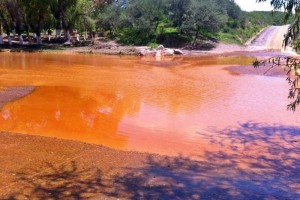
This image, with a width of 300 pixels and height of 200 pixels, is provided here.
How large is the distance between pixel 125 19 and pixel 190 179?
46300mm

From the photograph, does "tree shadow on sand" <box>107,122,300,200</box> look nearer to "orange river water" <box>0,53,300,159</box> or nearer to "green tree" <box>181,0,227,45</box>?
"orange river water" <box>0,53,300,159</box>

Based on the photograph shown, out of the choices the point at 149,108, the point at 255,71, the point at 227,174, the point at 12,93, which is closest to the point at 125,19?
the point at 255,71

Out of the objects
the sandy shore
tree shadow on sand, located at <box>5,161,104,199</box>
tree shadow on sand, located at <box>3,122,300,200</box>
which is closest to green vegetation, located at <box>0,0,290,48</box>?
the sandy shore

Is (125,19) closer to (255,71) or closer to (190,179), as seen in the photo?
(255,71)

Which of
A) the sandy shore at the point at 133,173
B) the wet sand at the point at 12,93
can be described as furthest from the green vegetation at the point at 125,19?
the sandy shore at the point at 133,173

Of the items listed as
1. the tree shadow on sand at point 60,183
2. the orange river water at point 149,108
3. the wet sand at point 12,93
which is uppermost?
the tree shadow on sand at point 60,183

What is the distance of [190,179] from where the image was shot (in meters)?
8.77

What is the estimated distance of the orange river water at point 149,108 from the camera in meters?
12.7

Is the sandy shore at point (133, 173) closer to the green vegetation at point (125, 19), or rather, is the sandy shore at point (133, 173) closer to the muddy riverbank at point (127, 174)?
the muddy riverbank at point (127, 174)

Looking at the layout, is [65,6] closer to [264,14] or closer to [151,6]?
[151,6]

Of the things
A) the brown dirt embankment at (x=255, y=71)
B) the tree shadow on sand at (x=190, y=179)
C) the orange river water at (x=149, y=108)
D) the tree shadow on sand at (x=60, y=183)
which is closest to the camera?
the tree shadow on sand at (x=60, y=183)

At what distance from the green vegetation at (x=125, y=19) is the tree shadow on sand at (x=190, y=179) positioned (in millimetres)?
36065

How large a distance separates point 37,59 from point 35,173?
2695 cm

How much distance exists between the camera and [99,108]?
16.6 meters
